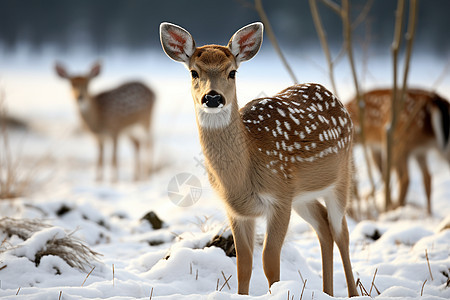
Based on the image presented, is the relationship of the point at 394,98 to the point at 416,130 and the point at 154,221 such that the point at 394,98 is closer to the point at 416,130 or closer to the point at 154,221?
the point at 416,130

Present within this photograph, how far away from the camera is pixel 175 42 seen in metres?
3.26

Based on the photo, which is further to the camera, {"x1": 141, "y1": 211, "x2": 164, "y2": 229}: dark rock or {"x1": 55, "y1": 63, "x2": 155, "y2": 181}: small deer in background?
{"x1": 55, "y1": 63, "x2": 155, "y2": 181}: small deer in background

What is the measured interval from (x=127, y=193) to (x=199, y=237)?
482 cm

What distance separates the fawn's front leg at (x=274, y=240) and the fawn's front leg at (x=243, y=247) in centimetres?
17

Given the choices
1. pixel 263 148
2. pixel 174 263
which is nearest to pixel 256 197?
pixel 263 148

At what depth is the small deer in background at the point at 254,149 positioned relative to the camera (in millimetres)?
3150

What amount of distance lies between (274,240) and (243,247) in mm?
261

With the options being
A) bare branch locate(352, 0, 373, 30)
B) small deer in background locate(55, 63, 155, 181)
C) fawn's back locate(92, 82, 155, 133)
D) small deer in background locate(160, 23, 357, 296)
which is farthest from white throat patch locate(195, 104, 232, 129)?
fawn's back locate(92, 82, 155, 133)

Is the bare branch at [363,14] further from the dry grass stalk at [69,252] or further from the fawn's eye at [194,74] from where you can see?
the dry grass stalk at [69,252]

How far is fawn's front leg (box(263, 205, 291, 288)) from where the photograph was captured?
10.3 feet

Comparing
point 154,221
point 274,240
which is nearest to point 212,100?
point 274,240

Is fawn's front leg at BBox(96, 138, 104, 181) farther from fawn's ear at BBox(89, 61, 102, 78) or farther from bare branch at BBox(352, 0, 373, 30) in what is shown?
bare branch at BBox(352, 0, 373, 30)

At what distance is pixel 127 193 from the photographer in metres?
8.60

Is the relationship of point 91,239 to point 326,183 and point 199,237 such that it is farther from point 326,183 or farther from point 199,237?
point 326,183
